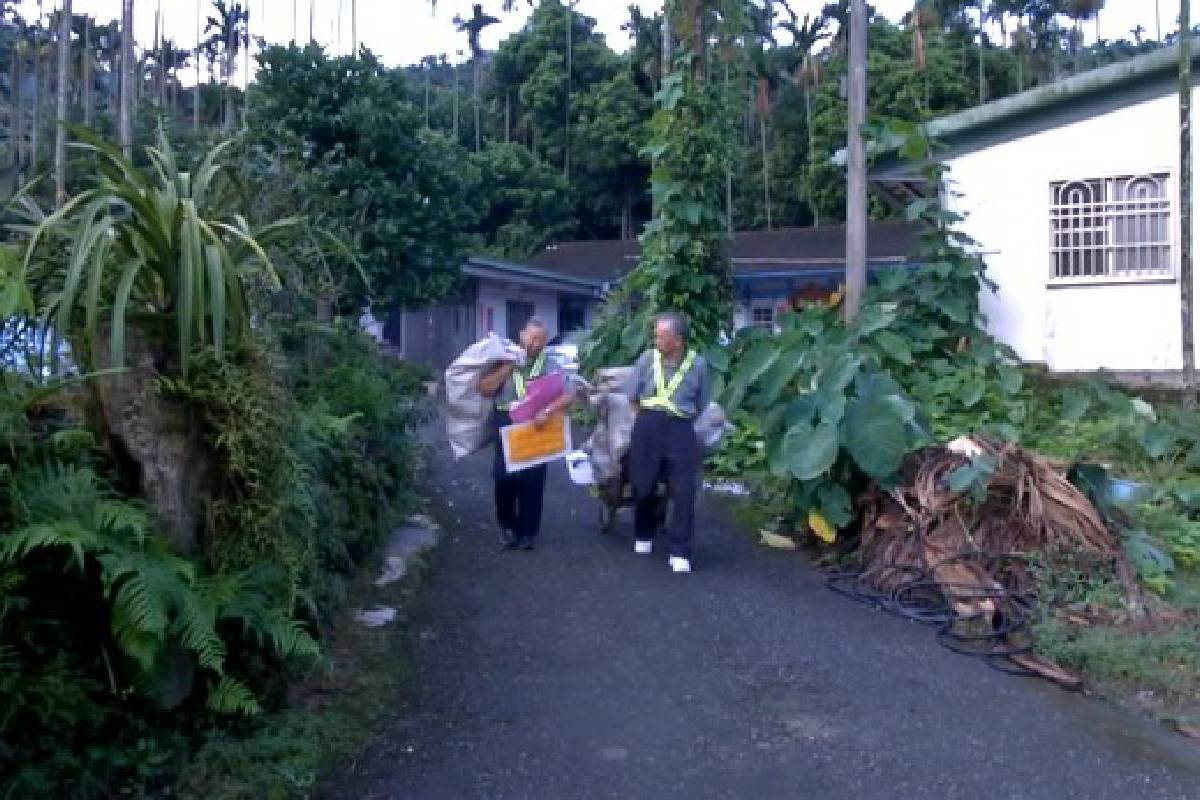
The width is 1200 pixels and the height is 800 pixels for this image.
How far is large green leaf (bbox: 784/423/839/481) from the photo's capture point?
8773 mm

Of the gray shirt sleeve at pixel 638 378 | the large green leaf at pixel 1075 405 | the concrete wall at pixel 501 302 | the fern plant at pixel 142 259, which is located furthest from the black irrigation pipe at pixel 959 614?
the concrete wall at pixel 501 302

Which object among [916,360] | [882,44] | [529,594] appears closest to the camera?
[529,594]

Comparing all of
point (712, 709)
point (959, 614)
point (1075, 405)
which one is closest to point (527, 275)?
point (1075, 405)

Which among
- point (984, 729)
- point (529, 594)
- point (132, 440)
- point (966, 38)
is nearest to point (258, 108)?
point (529, 594)

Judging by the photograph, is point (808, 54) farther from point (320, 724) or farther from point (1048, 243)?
point (320, 724)

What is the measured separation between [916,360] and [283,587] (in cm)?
989

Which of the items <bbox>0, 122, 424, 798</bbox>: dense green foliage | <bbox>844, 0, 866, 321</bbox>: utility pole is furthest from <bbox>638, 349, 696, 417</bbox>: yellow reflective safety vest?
<bbox>844, 0, 866, 321</bbox>: utility pole

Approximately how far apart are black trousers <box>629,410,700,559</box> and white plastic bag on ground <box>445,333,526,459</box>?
1000 mm

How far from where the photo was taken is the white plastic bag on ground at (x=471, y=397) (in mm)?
9227

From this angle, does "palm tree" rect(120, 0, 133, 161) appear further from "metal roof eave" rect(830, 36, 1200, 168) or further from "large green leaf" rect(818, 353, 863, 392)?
"large green leaf" rect(818, 353, 863, 392)

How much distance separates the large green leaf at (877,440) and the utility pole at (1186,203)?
5.23 meters

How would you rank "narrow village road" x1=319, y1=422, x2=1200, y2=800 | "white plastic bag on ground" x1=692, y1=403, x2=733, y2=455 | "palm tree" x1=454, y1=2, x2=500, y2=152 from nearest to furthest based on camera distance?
"narrow village road" x1=319, y1=422, x2=1200, y2=800, "white plastic bag on ground" x1=692, y1=403, x2=733, y2=455, "palm tree" x1=454, y1=2, x2=500, y2=152

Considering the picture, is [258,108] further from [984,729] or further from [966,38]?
[966,38]

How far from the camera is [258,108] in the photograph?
1263 centimetres
